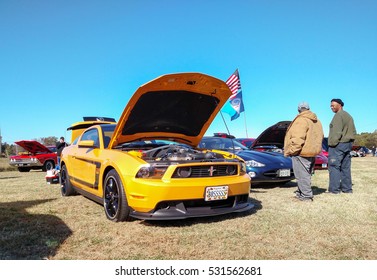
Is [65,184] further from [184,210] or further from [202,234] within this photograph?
[202,234]

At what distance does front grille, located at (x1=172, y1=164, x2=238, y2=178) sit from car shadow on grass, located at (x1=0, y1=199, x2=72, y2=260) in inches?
58.6

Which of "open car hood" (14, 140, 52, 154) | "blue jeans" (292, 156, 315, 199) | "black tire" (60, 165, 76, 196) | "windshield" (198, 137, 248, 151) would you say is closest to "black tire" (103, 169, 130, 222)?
"black tire" (60, 165, 76, 196)

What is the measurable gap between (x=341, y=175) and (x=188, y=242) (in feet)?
15.0

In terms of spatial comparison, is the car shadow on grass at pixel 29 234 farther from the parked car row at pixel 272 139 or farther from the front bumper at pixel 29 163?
the front bumper at pixel 29 163

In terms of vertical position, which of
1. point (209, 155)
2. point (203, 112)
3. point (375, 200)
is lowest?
point (375, 200)

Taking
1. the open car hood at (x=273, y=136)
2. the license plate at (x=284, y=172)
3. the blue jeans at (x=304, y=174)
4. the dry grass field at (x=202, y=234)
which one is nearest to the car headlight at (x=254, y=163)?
the license plate at (x=284, y=172)

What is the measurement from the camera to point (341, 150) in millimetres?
6418

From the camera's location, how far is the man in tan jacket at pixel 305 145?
545cm

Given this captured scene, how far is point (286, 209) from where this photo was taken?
4.80 metres

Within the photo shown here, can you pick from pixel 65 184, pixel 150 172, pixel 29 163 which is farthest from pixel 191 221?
pixel 29 163

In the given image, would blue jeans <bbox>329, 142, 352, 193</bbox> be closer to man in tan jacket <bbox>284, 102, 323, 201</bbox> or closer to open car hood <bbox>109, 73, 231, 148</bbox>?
man in tan jacket <bbox>284, 102, 323, 201</bbox>

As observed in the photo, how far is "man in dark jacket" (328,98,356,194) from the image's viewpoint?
6.39 m
